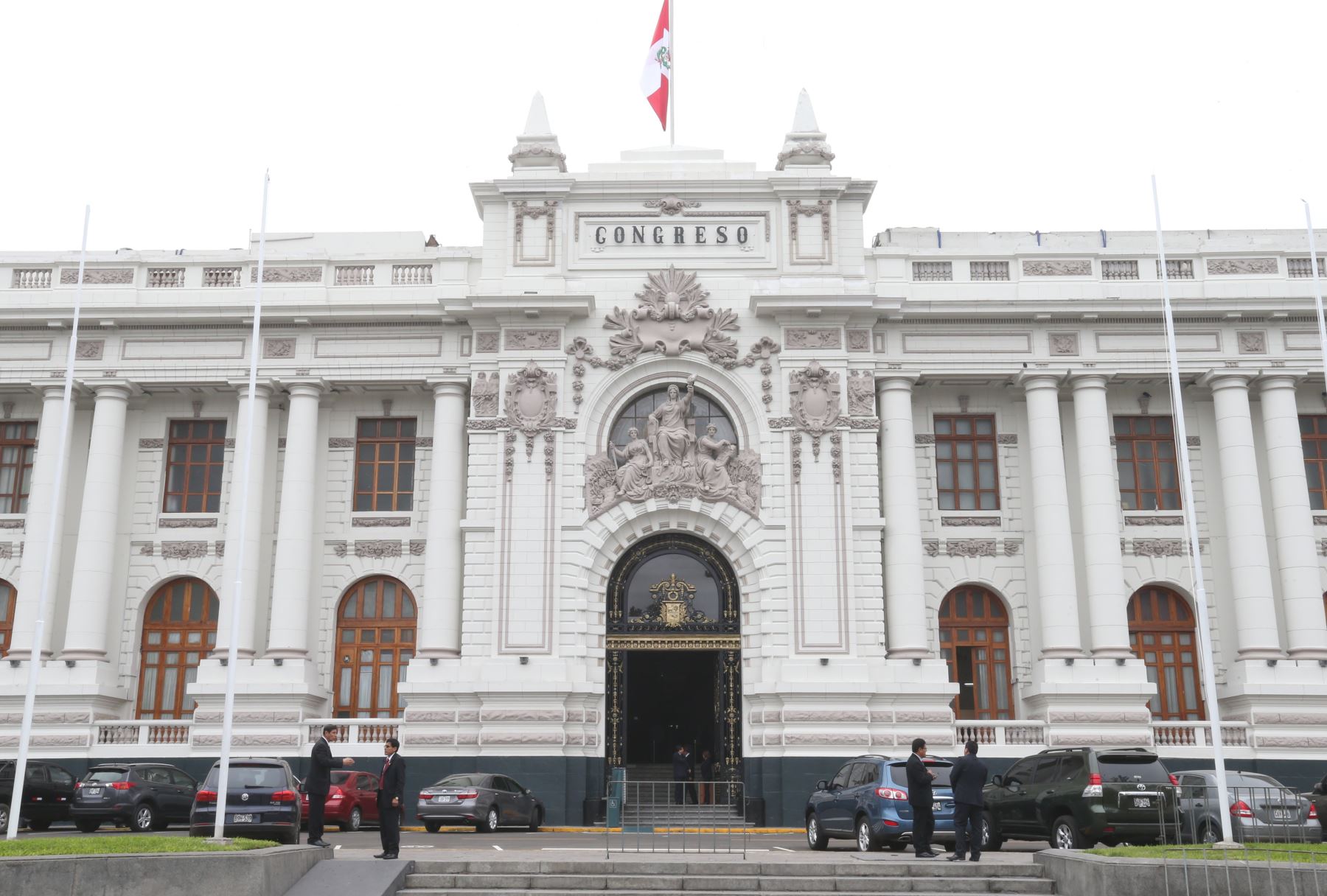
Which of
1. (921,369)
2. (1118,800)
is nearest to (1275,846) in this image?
(1118,800)

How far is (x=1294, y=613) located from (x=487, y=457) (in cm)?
2183

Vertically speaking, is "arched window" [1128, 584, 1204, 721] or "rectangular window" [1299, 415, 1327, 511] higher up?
"rectangular window" [1299, 415, 1327, 511]

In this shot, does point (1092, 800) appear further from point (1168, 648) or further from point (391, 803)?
point (1168, 648)

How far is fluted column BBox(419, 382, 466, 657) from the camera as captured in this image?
35.2m

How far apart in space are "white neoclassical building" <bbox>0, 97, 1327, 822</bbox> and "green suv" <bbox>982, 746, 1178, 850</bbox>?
9.65m

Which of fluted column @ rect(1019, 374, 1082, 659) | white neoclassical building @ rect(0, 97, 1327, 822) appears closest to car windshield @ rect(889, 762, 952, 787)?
white neoclassical building @ rect(0, 97, 1327, 822)

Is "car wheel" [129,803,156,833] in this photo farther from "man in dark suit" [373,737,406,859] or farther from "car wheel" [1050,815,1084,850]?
"car wheel" [1050,815,1084,850]

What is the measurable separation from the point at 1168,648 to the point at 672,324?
1635 cm

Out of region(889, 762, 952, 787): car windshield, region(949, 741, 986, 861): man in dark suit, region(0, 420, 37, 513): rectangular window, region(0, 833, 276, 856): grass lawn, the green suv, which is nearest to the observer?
region(0, 833, 276, 856): grass lawn

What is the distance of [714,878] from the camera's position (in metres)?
19.6

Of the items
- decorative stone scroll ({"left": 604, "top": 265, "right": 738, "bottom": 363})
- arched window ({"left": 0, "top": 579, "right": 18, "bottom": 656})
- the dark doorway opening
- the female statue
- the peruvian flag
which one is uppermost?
the peruvian flag

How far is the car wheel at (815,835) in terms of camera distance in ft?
82.9

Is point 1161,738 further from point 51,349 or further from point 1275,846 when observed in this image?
point 51,349

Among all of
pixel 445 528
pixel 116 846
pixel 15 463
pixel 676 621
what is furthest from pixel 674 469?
pixel 116 846
